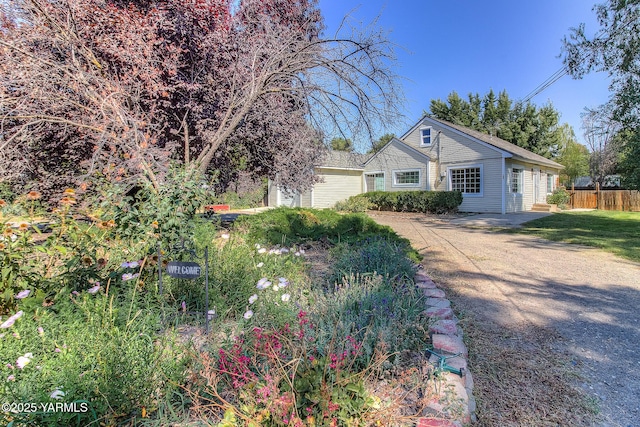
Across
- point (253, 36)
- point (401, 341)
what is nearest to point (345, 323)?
point (401, 341)

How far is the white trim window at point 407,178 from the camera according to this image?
18.0 m

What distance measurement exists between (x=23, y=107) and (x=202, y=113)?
268 centimetres

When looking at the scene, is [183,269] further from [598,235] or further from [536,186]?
[536,186]

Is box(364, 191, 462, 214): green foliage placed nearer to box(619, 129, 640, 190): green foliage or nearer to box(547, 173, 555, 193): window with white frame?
box(619, 129, 640, 190): green foliage

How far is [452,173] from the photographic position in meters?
17.2

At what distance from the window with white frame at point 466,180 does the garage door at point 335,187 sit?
5779 mm

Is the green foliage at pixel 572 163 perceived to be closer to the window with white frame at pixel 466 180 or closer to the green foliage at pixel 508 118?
the green foliage at pixel 508 118

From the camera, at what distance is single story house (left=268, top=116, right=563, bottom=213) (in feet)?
50.6

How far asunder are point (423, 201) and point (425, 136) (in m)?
4.44

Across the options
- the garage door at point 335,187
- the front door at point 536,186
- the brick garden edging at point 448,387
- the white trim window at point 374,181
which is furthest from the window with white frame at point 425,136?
the brick garden edging at point 448,387

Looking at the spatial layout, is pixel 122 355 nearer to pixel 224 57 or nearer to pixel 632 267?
pixel 224 57

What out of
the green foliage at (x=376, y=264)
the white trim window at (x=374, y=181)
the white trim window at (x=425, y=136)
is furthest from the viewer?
the white trim window at (x=374, y=181)

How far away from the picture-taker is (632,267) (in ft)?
17.7

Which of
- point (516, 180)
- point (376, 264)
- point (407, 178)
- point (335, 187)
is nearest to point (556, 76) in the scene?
point (516, 180)
